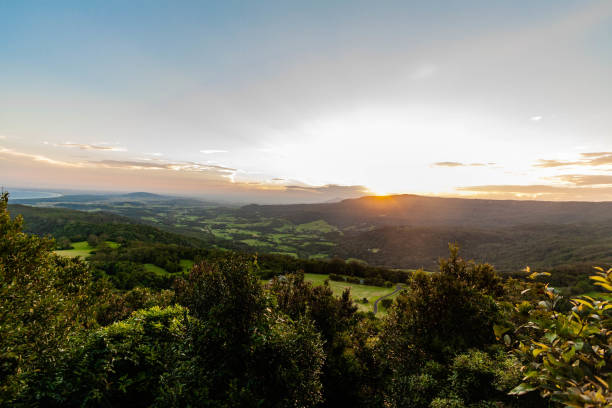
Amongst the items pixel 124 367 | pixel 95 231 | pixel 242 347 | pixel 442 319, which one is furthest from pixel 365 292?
pixel 95 231

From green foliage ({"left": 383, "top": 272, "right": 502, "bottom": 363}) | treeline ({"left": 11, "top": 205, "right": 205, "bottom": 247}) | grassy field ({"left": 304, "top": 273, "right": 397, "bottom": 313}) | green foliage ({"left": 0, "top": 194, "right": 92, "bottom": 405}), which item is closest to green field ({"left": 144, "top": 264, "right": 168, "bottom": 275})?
treeline ({"left": 11, "top": 205, "right": 205, "bottom": 247})

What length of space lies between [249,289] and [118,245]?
121m

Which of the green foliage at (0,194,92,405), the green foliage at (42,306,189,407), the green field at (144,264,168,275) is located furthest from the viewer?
the green field at (144,264,168,275)

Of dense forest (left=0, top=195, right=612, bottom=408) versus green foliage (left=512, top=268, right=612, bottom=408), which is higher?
green foliage (left=512, top=268, right=612, bottom=408)

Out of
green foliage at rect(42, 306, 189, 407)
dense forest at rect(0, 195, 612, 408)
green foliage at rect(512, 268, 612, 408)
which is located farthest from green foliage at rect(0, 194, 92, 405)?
green foliage at rect(512, 268, 612, 408)

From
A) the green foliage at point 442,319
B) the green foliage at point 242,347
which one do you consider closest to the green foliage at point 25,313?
the green foliage at point 242,347

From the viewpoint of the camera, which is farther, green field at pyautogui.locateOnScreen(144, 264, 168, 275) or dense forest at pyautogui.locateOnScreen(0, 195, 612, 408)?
green field at pyautogui.locateOnScreen(144, 264, 168, 275)

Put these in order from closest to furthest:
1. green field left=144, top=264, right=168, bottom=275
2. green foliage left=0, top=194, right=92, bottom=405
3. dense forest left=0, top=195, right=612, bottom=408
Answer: dense forest left=0, top=195, right=612, bottom=408
green foliage left=0, top=194, right=92, bottom=405
green field left=144, top=264, right=168, bottom=275

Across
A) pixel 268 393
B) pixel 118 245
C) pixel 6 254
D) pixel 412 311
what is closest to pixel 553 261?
pixel 412 311

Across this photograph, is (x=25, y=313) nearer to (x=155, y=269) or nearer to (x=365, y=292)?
(x=365, y=292)

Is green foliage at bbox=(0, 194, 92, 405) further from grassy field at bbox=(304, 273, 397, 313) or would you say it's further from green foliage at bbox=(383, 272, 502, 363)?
grassy field at bbox=(304, 273, 397, 313)

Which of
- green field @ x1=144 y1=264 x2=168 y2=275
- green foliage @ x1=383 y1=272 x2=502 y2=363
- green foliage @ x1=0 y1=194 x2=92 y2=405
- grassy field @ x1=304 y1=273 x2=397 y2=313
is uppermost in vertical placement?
green foliage @ x1=0 y1=194 x2=92 y2=405

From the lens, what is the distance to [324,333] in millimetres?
26891

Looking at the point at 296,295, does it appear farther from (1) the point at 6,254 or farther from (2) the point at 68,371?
(1) the point at 6,254
